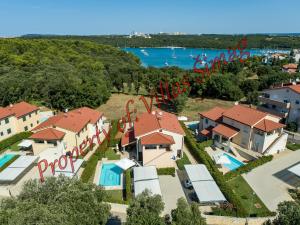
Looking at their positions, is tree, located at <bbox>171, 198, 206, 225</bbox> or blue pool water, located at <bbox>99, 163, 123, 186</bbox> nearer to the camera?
tree, located at <bbox>171, 198, 206, 225</bbox>

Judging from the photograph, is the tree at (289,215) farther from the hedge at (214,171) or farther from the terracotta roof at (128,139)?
the terracotta roof at (128,139)

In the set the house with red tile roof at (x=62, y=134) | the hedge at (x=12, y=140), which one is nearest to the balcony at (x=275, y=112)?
the house with red tile roof at (x=62, y=134)

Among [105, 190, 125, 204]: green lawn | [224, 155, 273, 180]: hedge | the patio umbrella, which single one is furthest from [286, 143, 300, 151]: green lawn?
[105, 190, 125, 204]: green lawn

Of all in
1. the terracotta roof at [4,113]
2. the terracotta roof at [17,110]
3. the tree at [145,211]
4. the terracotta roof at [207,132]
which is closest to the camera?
the tree at [145,211]

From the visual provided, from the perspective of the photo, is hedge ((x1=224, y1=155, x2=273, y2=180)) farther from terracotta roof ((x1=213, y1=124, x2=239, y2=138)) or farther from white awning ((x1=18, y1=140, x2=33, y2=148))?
white awning ((x1=18, y1=140, x2=33, y2=148))

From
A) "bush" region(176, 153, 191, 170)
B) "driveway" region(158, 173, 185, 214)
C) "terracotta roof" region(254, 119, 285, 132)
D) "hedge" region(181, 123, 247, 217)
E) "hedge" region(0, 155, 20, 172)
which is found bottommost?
"driveway" region(158, 173, 185, 214)

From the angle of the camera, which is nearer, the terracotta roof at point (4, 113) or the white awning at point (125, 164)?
the white awning at point (125, 164)

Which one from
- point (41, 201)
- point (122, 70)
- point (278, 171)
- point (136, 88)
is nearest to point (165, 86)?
point (136, 88)
